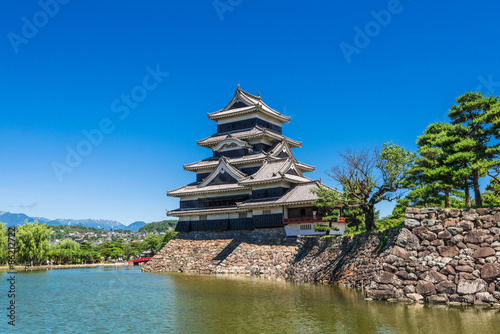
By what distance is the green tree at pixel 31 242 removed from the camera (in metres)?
46.2

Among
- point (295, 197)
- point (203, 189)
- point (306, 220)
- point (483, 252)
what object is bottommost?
point (483, 252)

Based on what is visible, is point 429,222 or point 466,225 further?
point 429,222

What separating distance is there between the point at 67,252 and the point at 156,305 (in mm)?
56196

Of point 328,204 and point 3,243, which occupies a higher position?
point 328,204

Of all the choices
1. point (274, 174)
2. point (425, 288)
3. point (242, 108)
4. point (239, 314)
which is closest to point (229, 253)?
point (274, 174)

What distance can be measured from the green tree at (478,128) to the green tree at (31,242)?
151ft

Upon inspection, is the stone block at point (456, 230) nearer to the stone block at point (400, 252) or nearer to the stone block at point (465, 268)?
the stone block at point (465, 268)

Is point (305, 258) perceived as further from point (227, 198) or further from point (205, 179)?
point (205, 179)

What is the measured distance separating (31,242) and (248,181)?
28.8 meters

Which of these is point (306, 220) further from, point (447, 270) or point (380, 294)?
point (447, 270)

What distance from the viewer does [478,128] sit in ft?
61.0

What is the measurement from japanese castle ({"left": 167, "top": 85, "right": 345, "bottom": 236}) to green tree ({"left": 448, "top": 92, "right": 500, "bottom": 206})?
14.4m

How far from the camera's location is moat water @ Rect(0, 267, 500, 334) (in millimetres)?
11867

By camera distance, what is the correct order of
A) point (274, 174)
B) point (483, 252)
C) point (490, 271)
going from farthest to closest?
point (274, 174) < point (483, 252) < point (490, 271)
